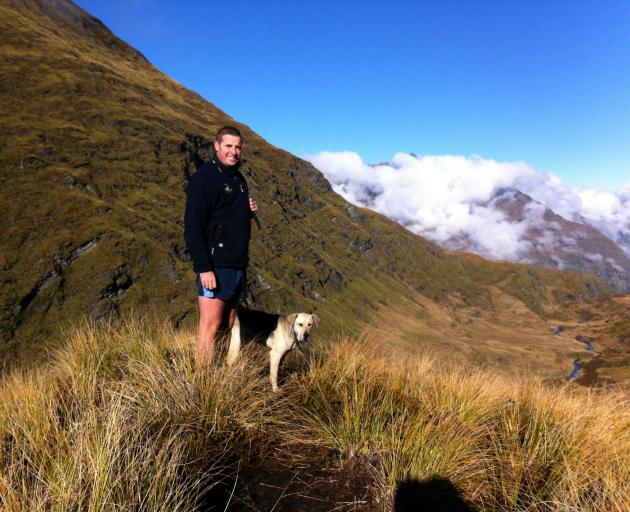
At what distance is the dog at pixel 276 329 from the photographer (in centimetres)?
639

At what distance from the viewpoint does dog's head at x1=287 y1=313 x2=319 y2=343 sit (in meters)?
6.79

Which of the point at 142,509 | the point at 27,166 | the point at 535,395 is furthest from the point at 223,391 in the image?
the point at 27,166

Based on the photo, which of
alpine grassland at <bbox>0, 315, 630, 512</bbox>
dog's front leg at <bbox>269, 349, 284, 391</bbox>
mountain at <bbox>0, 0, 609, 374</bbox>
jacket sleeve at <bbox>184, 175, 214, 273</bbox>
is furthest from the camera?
mountain at <bbox>0, 0, 609, 374</bbox>

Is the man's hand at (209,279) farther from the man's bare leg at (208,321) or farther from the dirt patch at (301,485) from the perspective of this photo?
the dirt patch at (301,485)

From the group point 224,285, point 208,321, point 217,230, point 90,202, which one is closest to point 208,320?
point 208,321

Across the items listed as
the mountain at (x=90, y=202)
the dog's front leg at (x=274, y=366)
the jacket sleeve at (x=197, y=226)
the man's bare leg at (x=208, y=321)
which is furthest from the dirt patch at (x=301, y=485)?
the mountain at (x=90, y=202)

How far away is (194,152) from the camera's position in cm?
16400

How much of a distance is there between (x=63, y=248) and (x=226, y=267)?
10827cm

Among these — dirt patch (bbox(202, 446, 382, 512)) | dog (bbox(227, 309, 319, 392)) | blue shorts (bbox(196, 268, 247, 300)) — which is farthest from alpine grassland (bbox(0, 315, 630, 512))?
blue shorts (bbox(196, 268, 247, 300))

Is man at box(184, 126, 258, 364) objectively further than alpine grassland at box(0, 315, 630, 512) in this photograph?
Yes

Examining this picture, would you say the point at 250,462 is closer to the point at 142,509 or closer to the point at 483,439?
the point at 142,509

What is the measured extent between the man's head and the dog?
2.67 metres

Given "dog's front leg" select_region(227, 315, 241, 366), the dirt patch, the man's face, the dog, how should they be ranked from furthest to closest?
the dog, "dog's front leg" select_region(227, 315, 241, 366), the man's face, the dirt patch

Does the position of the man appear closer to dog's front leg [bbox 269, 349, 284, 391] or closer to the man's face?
the man's face
